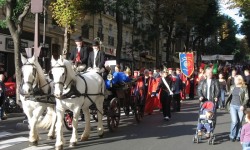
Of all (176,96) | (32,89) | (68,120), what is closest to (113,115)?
(68,120)

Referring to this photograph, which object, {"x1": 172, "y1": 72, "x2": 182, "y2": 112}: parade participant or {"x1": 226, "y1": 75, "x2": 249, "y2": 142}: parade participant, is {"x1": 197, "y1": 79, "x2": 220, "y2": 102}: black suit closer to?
{"x1": 226, "y1": 75, "x2": 249, "y2": 142}: parade participant

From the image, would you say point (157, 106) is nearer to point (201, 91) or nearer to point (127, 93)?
point (127, 93)

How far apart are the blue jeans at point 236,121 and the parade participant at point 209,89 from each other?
662 mm

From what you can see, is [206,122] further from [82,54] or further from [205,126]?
[82,54]

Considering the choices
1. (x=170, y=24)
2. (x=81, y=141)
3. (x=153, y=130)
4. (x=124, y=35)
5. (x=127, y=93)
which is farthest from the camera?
(x=124, y=35)

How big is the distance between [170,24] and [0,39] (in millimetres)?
19993

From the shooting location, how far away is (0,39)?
81.8 feet

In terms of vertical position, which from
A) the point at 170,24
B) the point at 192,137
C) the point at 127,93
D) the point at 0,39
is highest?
the point at 170,24

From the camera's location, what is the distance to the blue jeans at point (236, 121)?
35.5ft

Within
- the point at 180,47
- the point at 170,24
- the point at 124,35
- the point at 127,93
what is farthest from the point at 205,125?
the point at 180,47

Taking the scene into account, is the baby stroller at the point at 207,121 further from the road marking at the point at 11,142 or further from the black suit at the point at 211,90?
the road marking at the point at 11,142

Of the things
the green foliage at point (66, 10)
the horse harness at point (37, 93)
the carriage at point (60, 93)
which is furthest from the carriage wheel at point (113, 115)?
the green foliage at point (66, 10)

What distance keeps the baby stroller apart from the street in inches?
7.3

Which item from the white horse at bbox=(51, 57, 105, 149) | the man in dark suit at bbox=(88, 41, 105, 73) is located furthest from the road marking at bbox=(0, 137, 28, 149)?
the man in dark suit at bbox=(88, 41, 105, 73)
